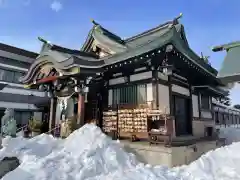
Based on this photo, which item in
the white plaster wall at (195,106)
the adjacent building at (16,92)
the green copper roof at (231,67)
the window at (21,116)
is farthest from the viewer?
the window at (21,116)

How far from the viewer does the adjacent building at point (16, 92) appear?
1952cm

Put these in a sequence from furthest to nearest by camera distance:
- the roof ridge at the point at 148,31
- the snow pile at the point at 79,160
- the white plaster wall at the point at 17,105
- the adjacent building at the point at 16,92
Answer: the adjacent building at the point at 16,92, the white plaster wall at the point at 17,105, the roof ridge at the point at 148,31, the snow pile at the point at 79,160

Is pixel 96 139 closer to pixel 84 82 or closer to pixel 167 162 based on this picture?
pixel 167 162

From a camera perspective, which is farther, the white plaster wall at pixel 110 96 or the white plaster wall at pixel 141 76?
the white plaster wall at pixel 110 96

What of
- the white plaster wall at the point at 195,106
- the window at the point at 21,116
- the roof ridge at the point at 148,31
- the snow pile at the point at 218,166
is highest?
the roof ridge at the point at 148,31

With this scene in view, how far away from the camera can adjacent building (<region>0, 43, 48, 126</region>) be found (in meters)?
19.5

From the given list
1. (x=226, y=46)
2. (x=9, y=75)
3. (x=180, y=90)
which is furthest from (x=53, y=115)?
(x=9, y=75)

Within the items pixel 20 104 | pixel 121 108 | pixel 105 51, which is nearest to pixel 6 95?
pixel 20 104

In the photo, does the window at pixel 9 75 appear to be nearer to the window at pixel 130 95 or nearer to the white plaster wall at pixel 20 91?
the white plaster wall at pixel 20 91

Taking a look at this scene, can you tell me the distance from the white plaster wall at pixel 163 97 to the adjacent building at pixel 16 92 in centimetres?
1418

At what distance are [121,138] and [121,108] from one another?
4.77 feet

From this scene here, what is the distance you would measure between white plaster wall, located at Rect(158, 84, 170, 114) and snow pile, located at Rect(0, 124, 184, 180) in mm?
2750

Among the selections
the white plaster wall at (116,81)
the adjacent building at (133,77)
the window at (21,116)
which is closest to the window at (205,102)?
the adjacent building at (133,77)

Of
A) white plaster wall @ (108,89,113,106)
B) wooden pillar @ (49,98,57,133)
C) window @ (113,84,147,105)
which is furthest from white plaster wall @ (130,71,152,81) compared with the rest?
wooden pillar @ (49,98,57,133)
